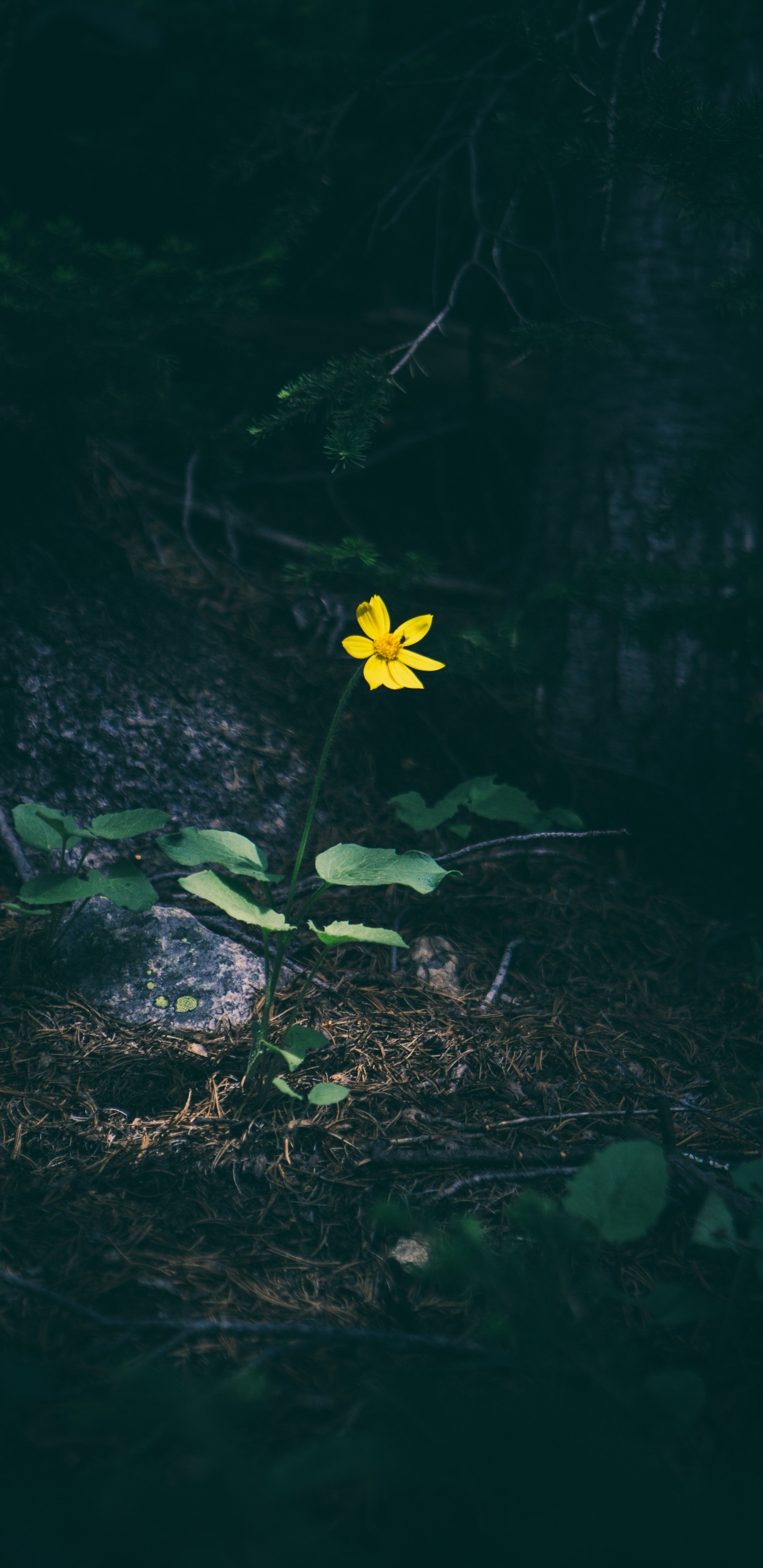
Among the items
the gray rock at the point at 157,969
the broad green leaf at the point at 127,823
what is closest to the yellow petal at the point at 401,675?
the broad green leaf at the point at 127,823

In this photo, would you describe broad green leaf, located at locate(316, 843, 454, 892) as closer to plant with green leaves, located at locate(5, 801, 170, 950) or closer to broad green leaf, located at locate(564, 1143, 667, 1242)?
plant with green leaves, located at locate(5, 801, 170, 950)

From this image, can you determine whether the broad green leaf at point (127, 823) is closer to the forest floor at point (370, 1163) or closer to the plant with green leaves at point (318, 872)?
the plant with green leaves at point (318, 872)

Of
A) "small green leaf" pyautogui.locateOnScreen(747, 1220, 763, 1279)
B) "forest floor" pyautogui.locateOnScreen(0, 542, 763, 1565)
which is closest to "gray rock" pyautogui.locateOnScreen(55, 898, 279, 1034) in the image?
"forest floor" pyautogui.locateOnScreen(0, 542, 763, 1565)

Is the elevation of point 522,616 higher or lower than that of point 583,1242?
higher

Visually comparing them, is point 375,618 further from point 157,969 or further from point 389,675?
point 157,969

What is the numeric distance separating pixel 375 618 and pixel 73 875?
923mm

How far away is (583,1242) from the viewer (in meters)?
1.34

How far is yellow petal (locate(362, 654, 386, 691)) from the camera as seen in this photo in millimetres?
1721

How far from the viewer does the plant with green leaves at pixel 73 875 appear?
1.73 meters

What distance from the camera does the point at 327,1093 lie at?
1.59 metres

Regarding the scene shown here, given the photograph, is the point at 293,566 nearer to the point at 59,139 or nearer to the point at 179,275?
the point at 179,275

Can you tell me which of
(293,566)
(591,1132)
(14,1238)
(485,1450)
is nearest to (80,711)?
(293,566)

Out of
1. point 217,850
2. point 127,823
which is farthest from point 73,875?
point 217,850

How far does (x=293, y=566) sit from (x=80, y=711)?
0.81 m
